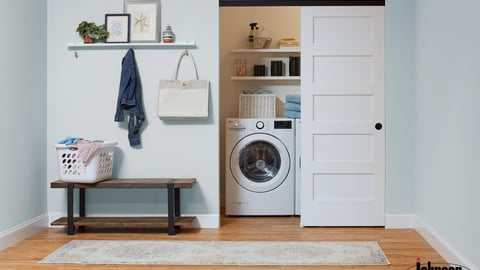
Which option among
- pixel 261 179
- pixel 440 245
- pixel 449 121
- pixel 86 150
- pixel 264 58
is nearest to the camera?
pixel 449 121

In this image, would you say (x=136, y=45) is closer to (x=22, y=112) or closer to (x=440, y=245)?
(x=22, y=112)

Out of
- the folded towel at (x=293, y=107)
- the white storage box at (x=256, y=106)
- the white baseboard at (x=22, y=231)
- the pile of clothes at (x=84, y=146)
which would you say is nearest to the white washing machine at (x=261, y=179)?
the folded towel at (x=293, y=107)

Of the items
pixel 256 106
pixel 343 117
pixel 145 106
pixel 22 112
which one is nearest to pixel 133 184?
pixel 145 106

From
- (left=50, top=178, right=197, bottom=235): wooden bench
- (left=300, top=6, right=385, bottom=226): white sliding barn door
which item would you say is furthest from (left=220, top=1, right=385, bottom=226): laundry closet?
(left=50, top=178, right=197, bottom=235): wooden bench

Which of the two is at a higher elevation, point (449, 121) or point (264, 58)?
point (264, 58)

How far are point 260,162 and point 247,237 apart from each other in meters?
1.09

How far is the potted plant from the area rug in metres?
1.63

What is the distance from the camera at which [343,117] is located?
4.32m

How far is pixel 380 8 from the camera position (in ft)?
14.1

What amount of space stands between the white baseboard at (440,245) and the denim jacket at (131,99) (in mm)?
2340

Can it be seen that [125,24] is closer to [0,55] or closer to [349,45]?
[0,55]

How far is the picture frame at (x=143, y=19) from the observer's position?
14.0 ft

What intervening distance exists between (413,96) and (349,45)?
665 millimetres

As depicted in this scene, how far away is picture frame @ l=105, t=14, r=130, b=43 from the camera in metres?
4.26
